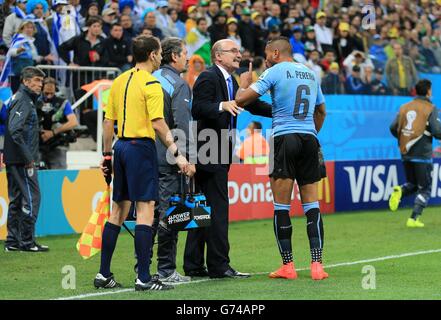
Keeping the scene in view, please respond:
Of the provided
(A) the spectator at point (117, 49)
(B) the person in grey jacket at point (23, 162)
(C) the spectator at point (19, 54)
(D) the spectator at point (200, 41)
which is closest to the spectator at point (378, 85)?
(D) the spectator at point (200, 41)

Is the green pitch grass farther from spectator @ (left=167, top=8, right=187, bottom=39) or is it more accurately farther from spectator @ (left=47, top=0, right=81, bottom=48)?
spectator @ (left=167, top=8, right=187, bottom=39)

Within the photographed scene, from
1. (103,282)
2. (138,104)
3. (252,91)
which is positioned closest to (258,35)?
(252,91)

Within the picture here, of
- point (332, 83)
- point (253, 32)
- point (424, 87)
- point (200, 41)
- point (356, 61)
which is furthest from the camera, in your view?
point (356, 61)

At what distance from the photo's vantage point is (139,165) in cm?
930

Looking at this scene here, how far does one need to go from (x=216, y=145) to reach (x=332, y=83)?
39.2 feet

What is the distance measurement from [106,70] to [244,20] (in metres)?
5.30

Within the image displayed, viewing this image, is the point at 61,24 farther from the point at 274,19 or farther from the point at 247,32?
the point at 274,19

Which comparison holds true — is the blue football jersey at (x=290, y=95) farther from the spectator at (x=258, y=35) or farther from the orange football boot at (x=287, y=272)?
the spectator at (x=258, y=35)

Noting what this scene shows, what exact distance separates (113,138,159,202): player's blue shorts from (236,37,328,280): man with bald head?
1.34 metres

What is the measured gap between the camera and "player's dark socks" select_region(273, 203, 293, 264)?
1043 cm

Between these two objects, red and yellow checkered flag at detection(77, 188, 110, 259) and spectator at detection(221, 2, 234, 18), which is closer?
red and yellow checkered flag at detection(77, 188, 110, 259)

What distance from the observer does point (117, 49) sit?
19.5 meters

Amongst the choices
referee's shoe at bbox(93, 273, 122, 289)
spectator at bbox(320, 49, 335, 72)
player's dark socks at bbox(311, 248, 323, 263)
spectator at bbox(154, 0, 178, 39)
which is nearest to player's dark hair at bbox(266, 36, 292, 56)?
player's dark socks at bbox(311, 248, 323, 263)
